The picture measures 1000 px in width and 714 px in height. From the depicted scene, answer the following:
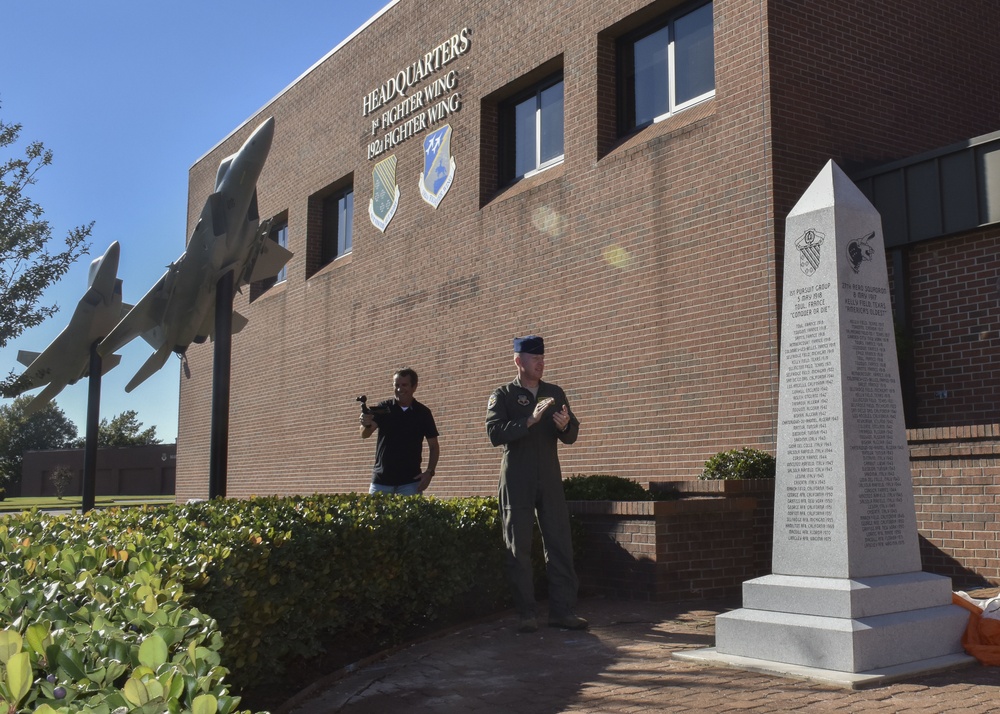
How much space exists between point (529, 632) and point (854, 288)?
10.5 feet

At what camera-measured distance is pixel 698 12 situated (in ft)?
37.4

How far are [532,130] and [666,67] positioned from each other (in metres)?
2.71

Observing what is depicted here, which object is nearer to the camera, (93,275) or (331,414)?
(331,414)

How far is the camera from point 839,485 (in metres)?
5.53

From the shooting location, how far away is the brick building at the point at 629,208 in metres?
9.84

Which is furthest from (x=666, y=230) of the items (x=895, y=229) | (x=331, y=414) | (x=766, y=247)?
(x=331, y=414)

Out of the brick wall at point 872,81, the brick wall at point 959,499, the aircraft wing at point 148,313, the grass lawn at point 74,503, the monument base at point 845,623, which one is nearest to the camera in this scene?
the monument base at point 845,623

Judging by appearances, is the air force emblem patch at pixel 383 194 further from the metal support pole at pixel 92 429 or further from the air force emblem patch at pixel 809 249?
the air force emblem patch at pixel 809 249

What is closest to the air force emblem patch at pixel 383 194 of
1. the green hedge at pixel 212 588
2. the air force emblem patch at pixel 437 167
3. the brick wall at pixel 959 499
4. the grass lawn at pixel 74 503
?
the air force emblem patch at pixel 437 167

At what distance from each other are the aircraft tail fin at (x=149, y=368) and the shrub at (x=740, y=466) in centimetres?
1037

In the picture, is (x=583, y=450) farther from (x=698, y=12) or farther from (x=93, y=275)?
(x=93, y=275)

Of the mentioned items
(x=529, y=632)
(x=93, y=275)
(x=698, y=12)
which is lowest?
(x=529, y=632)

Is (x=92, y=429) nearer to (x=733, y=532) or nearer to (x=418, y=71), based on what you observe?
(x=418, y=71)

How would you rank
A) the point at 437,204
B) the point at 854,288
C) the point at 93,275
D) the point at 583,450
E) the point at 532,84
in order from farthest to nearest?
the point at 93,275 → the point at 437,204 → the point at 532,84 → the point at 583,450 → the point at 854,288
